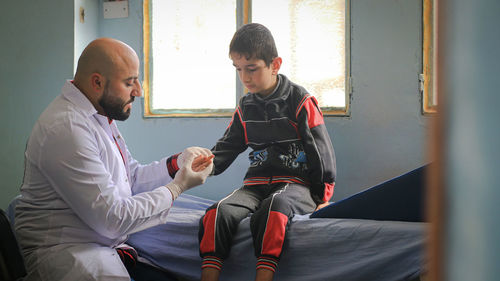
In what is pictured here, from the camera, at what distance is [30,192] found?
1.25 metres

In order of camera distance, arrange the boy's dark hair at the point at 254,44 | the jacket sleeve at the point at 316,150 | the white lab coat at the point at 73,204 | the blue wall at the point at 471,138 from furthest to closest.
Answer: the boy's dark hair at the point at 254,44, the jacket sleeve at the point at 316,150, the white lab coat at the point at 73,204, the blue wall at the point at 471,138

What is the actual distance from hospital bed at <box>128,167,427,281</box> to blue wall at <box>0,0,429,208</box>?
70 centimetres

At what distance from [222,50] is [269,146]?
37.4 inches

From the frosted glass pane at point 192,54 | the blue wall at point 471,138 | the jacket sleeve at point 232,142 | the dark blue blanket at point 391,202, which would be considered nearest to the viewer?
the blue wall at point 471,138

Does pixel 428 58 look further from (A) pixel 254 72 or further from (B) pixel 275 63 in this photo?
(A) pixel 254 72

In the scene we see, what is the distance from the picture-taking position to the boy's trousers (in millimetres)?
1303

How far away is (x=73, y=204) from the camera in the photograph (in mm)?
1181

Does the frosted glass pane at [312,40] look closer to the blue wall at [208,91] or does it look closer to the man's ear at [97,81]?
the blue wall at [208,91]

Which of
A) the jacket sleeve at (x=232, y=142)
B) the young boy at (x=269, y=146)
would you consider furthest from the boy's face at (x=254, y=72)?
the jacket sleeve at (x=232, y=142)

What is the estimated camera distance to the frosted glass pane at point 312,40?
222cm

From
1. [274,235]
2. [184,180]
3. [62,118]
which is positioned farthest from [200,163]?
[62,118]

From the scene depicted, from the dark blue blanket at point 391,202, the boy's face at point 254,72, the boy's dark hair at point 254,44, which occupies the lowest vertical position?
the dark blue blanket at point 391,202

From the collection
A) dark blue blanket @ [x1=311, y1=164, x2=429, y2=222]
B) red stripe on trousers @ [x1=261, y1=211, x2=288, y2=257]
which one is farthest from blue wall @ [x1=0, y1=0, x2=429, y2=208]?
red stripe on trousers @ [x1=261, y1=211, x2=288, y2=257]

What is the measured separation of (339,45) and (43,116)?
1.55 meters
